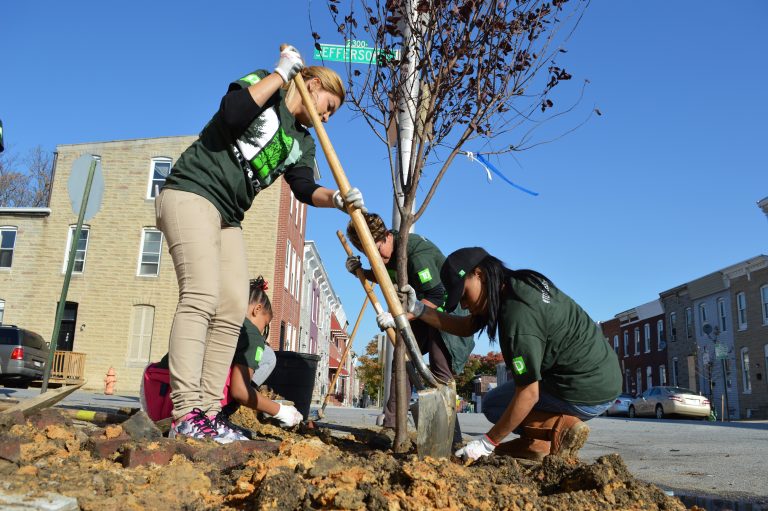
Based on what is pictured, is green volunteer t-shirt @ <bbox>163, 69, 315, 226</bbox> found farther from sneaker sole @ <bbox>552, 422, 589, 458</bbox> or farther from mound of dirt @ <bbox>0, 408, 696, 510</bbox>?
sneaker sole @ <bbox>552, 422, 589, 458</bbox>

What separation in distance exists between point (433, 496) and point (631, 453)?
392 centimetres

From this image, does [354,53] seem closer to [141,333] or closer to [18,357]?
[18,357]

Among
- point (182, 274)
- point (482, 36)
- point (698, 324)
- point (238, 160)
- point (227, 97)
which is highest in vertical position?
point (698, 324)

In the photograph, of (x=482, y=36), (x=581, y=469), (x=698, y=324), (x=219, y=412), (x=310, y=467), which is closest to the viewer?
(x=310, y=467)

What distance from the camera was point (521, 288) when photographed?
128 inches

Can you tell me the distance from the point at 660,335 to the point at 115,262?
114 ft

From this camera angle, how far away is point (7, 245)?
2748cm

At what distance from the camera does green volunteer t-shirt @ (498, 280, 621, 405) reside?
3.11 meters

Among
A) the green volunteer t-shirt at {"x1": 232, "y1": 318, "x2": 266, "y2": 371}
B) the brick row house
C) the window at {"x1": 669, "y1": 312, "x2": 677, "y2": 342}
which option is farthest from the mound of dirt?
the window at {"x1": 669, "y1": 312, "x2": 677, "y2": 342}

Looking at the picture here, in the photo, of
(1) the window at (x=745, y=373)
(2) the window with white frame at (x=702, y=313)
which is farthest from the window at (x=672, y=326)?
(1) the window at (x=745, y=373)

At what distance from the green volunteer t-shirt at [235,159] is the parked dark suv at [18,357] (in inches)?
605

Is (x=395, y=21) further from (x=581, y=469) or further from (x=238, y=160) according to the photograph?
(x=581, y=469)

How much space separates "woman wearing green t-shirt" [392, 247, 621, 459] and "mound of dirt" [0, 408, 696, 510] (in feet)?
1.60

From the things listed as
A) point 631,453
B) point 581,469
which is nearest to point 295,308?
point 631,453
